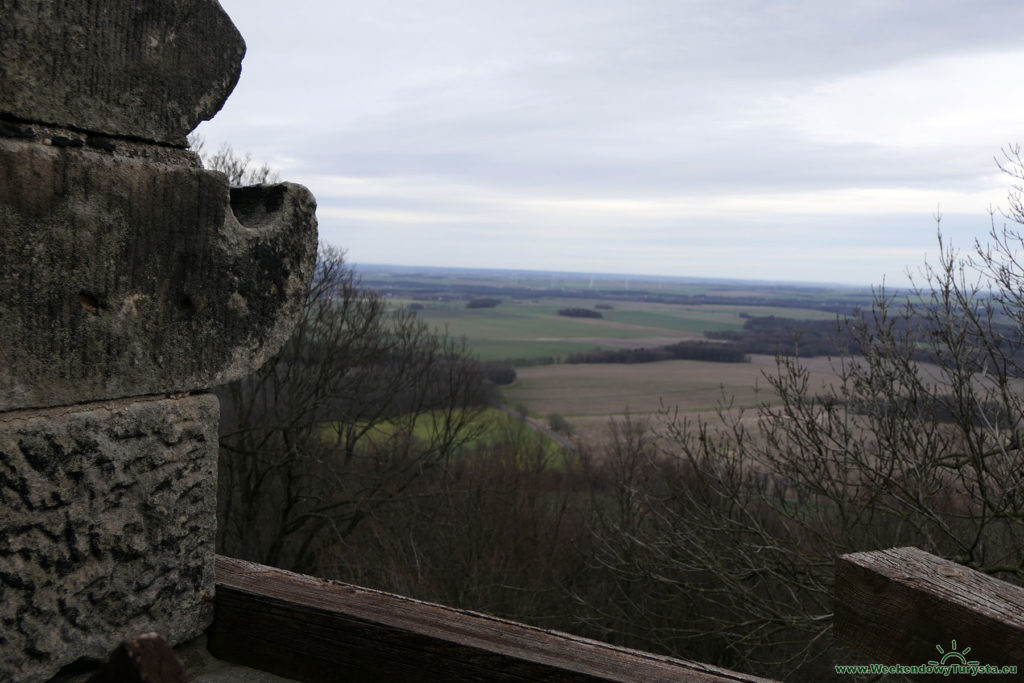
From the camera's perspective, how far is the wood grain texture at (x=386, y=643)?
154 centimetres

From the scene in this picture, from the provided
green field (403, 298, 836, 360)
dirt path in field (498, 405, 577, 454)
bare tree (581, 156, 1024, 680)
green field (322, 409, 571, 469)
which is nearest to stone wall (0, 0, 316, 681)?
bare tree (581, 156, 1024, 680)

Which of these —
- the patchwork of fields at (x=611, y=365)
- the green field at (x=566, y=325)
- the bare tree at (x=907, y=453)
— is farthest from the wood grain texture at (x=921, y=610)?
the green field at (x=566, y=325)

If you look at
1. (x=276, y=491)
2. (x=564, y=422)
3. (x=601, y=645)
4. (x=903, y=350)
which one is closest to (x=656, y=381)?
(x=564, y=422)

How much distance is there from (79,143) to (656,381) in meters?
31.3

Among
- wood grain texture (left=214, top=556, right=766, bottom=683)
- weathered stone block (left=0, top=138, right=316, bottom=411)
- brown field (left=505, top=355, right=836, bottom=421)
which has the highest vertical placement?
weathered stone block (left=0, top=138, right=316, bottom=411)

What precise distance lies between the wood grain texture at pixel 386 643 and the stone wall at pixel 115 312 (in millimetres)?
130

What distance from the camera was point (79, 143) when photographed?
1.59 meters

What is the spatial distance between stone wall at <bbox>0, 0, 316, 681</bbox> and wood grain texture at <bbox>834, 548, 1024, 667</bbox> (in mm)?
1347

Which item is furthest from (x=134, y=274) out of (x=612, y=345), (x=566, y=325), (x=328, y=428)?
(x=566, y=325)

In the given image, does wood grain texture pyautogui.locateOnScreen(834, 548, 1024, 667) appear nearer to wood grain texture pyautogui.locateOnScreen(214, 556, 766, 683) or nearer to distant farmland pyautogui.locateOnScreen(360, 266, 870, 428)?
wood grain texture pyautogui.locateOnScreen(214, 556, 766, 683)

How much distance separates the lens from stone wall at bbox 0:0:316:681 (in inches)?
59.5

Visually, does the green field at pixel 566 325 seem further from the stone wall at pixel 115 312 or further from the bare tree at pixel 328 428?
the stone wall at pixel 115 312

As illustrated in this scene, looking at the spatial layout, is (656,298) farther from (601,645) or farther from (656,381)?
(601,645)

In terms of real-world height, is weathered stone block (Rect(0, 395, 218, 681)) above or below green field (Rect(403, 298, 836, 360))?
above
